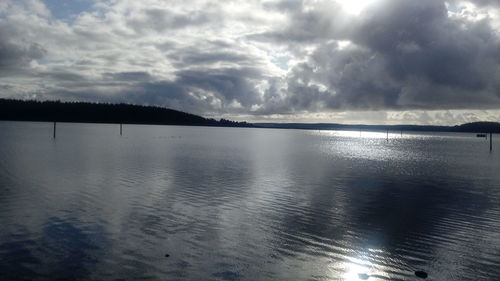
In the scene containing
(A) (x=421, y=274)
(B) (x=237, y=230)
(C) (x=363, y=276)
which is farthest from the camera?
(B) (x=237, y=230)

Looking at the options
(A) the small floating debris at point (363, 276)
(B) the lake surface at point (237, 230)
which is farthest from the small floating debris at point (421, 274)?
(A) the small floating debris at point (363, 276)

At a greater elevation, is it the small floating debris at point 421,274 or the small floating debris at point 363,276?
the small floating debris at point 421,274

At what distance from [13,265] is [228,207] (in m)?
15.5

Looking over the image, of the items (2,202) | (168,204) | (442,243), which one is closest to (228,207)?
(168,204)

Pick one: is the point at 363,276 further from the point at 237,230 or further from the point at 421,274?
the point at 237,230

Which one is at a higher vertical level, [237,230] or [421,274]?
[421,274]

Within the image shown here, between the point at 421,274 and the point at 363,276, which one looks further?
the point at 421,274

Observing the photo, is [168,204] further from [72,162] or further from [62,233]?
[72,162]

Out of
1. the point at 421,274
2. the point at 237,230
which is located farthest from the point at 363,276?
the point at 237,230

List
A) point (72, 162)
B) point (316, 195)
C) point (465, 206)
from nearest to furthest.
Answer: point (465, 206), point (316, 195), point (72, 162)

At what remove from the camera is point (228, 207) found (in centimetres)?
2858

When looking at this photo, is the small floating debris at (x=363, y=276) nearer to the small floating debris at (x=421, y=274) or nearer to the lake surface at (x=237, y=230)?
the lake surface at (x=237, y=230)

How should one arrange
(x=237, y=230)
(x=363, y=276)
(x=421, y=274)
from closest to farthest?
(x=363, y=276) → (x=421, y=274) → (x=237, y=230)

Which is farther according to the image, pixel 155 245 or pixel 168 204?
pixel 168 204
